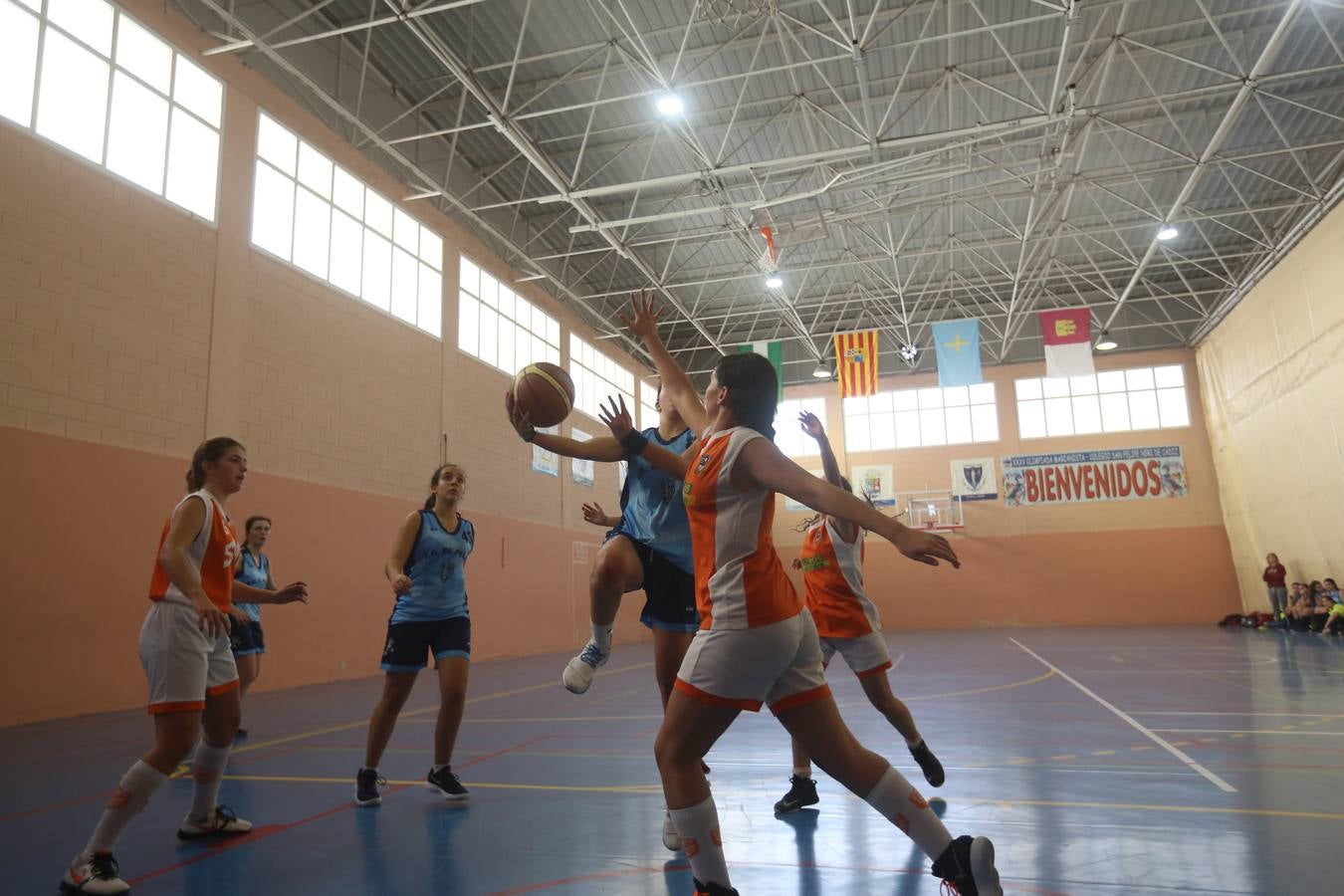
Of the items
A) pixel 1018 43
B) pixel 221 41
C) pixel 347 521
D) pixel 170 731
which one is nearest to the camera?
pixel 170 731

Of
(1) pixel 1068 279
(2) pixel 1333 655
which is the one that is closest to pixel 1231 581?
(1) pixel 1068 279

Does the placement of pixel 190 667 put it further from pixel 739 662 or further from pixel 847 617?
pixel 847 617

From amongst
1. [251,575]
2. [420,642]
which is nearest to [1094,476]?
[251,575]

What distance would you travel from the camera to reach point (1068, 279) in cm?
2038

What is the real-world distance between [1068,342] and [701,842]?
1731 centimetres

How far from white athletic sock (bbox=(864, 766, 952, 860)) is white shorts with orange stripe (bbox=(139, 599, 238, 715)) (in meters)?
2.51

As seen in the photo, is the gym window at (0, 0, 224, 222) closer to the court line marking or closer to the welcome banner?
the court line marking

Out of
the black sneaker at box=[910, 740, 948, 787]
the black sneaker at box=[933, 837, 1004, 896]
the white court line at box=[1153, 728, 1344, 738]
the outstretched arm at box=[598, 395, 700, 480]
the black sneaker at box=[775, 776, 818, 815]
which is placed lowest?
the white court line at box=[1153, 728, 1344, 738]

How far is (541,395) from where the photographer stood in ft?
14.0

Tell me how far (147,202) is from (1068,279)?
1906 cm

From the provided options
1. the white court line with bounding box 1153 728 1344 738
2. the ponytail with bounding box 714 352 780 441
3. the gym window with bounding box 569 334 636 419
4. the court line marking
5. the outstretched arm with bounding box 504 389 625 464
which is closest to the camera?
the ponytail with bounding box 714 352 780 441

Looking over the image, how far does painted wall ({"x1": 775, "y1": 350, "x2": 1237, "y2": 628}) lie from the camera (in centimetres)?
2203

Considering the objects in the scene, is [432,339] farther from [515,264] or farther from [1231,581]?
[1231,581]

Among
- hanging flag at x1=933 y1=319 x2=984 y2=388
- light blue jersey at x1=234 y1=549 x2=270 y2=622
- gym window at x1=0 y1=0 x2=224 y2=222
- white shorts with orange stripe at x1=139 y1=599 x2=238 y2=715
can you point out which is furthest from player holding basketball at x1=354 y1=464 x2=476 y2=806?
hanging flag at x1=933 y1=319 x2=984 y2=388
